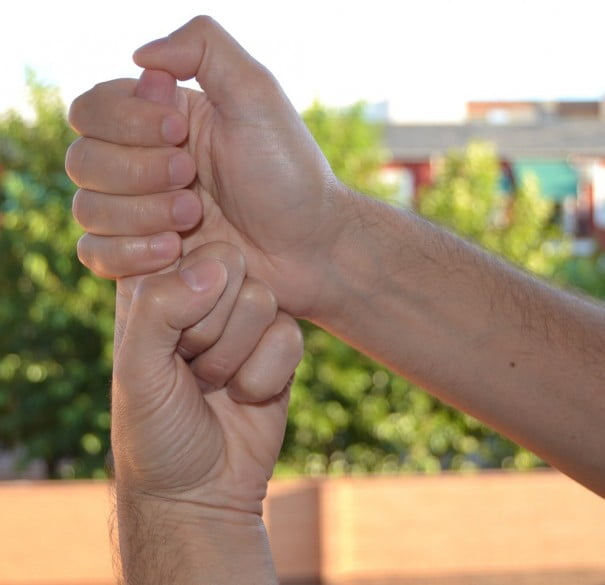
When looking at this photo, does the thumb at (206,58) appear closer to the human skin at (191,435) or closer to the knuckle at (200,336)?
the human skin at (191,435)

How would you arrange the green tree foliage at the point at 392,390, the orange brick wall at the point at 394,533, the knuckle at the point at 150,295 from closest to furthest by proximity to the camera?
1. the knuckle at the point at 150,295
2. the orange brick wall at the point at 394,533
3. the green tree foliage at the point at 392,390

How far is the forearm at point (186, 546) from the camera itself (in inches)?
59.0

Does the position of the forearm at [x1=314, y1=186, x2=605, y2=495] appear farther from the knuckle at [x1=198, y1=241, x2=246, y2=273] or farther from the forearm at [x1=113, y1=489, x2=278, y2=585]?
the forearm at [x1=113, y1=489, x2=278, y2=585]

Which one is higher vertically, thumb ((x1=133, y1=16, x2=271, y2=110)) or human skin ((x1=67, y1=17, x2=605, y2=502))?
thumb ((x1=133, y1=16, x2=271, y2=110))

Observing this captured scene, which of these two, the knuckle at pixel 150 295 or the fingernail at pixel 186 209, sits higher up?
the fingernail at pixel 186 209

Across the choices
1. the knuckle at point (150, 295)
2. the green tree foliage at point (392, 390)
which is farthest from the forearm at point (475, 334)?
the green tree foliage at point (392, 390)

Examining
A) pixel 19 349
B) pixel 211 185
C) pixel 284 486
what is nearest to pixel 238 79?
pixel 211 185

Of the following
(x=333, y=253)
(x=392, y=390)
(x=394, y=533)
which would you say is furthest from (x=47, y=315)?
(x=333, y=253)

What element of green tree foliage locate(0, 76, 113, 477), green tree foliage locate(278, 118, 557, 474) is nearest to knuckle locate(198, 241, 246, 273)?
green tree foliage locate(278, 118, 557, 474)

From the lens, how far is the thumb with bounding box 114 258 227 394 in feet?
Answer: 4.56

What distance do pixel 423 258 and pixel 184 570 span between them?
2.04 ft

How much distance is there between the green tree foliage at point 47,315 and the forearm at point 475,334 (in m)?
6.49

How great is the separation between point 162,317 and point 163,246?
0.43ft

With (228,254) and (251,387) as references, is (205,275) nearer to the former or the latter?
(228,254)
